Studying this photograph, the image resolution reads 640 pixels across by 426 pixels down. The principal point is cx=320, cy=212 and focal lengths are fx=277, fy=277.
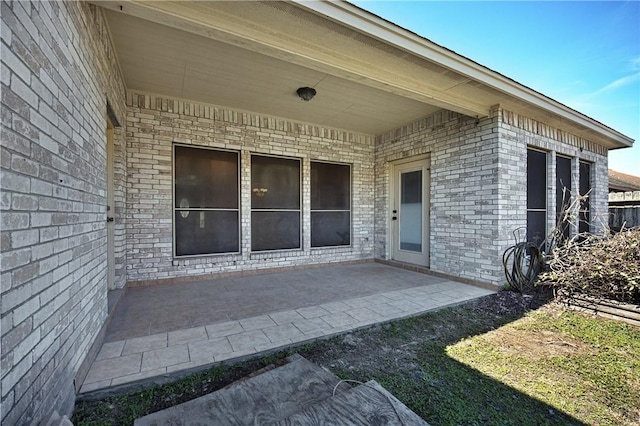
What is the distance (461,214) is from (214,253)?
4.40 m

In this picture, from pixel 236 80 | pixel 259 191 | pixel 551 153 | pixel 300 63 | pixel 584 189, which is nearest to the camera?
pixel 300 63

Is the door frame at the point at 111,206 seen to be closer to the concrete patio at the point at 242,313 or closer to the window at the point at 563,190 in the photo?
the concrete patio at the point at 242,313

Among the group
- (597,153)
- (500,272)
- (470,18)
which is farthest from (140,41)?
(597,153)

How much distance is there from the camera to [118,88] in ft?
11.8

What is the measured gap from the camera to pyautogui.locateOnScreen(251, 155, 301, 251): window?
17.5 ft

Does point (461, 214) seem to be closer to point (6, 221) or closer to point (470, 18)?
point (470, 18)

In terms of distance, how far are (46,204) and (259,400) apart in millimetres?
1616

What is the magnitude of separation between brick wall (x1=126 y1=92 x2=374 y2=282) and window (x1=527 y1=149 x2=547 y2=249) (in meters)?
3.55

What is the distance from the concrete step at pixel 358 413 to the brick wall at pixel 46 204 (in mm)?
1178

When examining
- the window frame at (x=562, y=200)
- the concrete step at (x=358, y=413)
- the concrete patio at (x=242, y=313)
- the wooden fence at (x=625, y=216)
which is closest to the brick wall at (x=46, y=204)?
the concrete patio at (x=242, y=313)

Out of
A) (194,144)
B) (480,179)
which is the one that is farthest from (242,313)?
(480,179)

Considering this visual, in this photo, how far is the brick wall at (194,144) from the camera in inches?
171

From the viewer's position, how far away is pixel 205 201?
4.86m

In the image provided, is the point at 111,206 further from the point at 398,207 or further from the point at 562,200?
the point at 562,200
